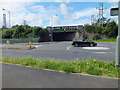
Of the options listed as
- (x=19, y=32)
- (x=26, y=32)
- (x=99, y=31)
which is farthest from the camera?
(x=19, y=32)

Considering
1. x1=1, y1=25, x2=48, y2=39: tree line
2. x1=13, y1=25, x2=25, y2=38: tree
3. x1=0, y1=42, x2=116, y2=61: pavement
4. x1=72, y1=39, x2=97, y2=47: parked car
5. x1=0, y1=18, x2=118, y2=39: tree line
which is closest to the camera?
x1=0, y1=42, x2=116, y2=61: pavement

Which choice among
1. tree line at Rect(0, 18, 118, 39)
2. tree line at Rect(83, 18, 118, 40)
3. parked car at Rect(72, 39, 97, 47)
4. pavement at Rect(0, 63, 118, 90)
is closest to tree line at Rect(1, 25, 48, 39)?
tree line at Rect(0, 18, 118, 39)

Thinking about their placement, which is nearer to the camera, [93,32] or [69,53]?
[69,53]

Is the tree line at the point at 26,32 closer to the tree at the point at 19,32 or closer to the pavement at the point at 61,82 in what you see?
the tree at the point at 19,32

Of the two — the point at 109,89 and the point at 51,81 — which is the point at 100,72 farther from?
the point at 51,81

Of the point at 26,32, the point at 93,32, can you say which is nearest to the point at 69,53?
the point at 93,32

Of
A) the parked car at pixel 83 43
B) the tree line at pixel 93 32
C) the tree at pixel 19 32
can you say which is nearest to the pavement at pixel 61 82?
the parked car at pixel 83 43

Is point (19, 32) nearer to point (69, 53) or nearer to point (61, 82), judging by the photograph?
point (69, 53)

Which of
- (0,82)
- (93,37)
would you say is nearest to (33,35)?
(93,37)

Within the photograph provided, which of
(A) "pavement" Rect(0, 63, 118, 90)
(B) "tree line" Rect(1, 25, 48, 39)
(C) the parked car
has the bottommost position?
(A) "pavement" Rect(0, 63, 118, 90)

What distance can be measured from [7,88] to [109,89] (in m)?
3.36

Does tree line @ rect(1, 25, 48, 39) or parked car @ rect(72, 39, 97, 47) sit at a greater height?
tree line @ rect(1, 25, 48, 39)

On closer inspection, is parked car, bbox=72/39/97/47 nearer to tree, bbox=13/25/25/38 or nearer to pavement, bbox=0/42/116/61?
pavement, bbox=0/42/116/61

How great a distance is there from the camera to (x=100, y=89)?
9.69 ft
